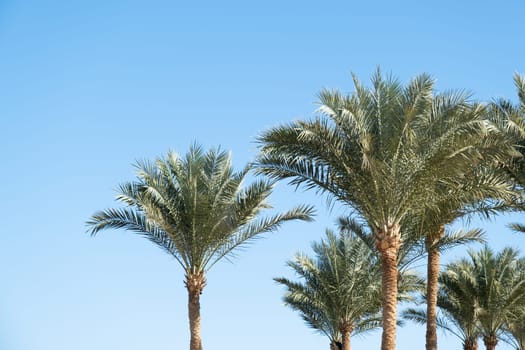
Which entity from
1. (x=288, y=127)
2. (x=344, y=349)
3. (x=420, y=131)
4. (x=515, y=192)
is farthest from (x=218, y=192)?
(x=344, y=349)

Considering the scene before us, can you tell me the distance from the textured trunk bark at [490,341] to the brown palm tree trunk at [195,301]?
13.3 meters

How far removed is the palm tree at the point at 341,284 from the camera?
29203 mm

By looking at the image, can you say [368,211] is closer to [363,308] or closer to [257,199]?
[257,199]

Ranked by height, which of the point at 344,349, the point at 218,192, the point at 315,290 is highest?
the point at 218,192

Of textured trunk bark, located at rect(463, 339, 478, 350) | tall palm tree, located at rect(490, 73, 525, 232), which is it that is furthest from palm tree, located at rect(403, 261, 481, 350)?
tall palm tree, located at rect(490, 73, 525, 232)

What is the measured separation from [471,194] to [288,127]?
515 cm

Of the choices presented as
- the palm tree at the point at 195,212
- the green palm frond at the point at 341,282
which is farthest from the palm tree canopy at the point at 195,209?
the green palm frond at the point at 341,282

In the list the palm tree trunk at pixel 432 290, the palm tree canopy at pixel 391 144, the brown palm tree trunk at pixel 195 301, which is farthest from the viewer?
the palm tree trunk at pixel 432 290

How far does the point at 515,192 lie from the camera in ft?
67.7

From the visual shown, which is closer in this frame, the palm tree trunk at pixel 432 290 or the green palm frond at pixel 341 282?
the palm tree trunk at pixel 432 290

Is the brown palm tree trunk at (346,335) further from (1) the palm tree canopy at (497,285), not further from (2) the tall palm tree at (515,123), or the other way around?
(2) the tall palm tree at (515,123)

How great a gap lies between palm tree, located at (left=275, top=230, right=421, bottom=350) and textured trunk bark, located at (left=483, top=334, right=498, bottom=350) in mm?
3733

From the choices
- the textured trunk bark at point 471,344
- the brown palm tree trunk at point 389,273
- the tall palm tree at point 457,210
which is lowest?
the textured trunk bark at point 471,344

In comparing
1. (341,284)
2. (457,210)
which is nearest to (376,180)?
(457,210)
